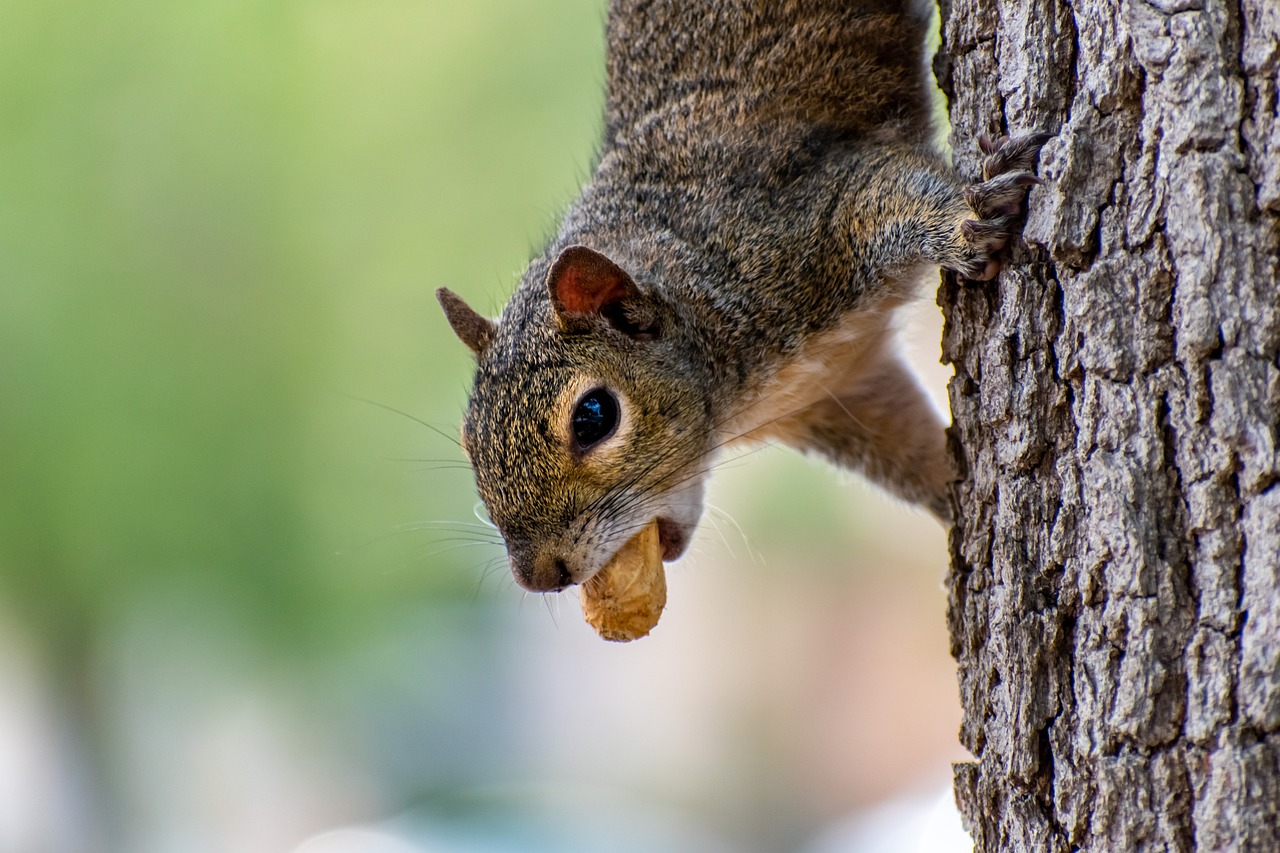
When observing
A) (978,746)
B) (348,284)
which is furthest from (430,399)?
(978,746)

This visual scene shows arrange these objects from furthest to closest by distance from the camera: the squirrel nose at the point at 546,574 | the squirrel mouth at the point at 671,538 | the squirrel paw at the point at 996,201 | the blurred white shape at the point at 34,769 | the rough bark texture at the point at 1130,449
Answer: the blurred white shape at the point at 34,769 < the squirrel mouth at the point at 671,538 < the squirrel nose at the point at 546,574 < the squirrel paw at the point at 996,201 < the rough bark texture at the point at 1130,449

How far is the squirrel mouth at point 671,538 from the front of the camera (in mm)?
2072

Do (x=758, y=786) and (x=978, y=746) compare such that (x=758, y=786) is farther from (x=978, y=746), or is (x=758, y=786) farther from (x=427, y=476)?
(x=978, y=746)

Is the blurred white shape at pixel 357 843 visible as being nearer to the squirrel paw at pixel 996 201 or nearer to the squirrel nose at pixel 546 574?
the squirrel nose at pixel 546 574

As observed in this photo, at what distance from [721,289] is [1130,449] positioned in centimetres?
86

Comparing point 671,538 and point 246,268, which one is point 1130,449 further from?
point 246,268

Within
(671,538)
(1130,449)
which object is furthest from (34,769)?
(1130,449)

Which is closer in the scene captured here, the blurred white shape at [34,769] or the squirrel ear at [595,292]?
the squirrel ear at [595,292]

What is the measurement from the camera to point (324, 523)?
4.75 m

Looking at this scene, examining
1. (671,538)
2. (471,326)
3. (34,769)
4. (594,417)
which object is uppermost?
(471,326)

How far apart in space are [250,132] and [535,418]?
10.9ft

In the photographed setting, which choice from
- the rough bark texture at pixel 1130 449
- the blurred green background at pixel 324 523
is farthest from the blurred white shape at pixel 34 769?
the rough bark texture at pixel 1130 449

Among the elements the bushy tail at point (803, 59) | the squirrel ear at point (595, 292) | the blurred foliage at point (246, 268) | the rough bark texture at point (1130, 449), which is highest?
the blurred foliage at point (246, 268)

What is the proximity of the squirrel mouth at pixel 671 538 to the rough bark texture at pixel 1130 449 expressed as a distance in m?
0.58
